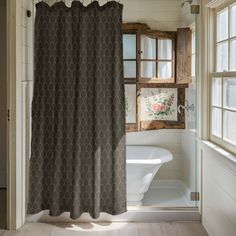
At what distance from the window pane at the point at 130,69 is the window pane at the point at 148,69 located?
4.5 inches

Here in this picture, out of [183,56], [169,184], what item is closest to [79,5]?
[183,56]

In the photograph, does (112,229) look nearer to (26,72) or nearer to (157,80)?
(26,72)

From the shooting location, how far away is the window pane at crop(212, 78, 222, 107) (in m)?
3.45

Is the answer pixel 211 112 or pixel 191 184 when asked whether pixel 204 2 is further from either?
pixel 191 184

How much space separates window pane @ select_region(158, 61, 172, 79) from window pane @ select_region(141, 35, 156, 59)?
135mm

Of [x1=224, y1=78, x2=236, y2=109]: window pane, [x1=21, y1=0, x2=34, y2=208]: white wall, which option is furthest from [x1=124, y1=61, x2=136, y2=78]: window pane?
[x1=224, y1=78, x2=236, y2=109]: window pane

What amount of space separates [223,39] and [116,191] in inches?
65.7

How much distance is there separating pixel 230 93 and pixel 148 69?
166cm

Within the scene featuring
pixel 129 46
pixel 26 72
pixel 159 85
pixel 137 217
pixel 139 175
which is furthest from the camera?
pixel 159 85

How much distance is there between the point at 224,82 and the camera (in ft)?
10.9

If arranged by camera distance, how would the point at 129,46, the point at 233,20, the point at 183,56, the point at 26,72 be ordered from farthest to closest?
the point at 183,56 < the point at 129,46 < the point at 26,72 < the point at 233,20

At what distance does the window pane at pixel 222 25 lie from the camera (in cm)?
328

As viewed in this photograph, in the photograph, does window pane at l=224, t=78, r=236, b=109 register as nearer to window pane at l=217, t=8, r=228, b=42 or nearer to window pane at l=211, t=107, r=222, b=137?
window pane at l=211, t=107, r=222, b=137

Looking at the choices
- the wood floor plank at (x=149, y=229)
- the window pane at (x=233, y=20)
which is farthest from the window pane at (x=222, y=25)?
the wood floor plank at (x=149, y=229)
